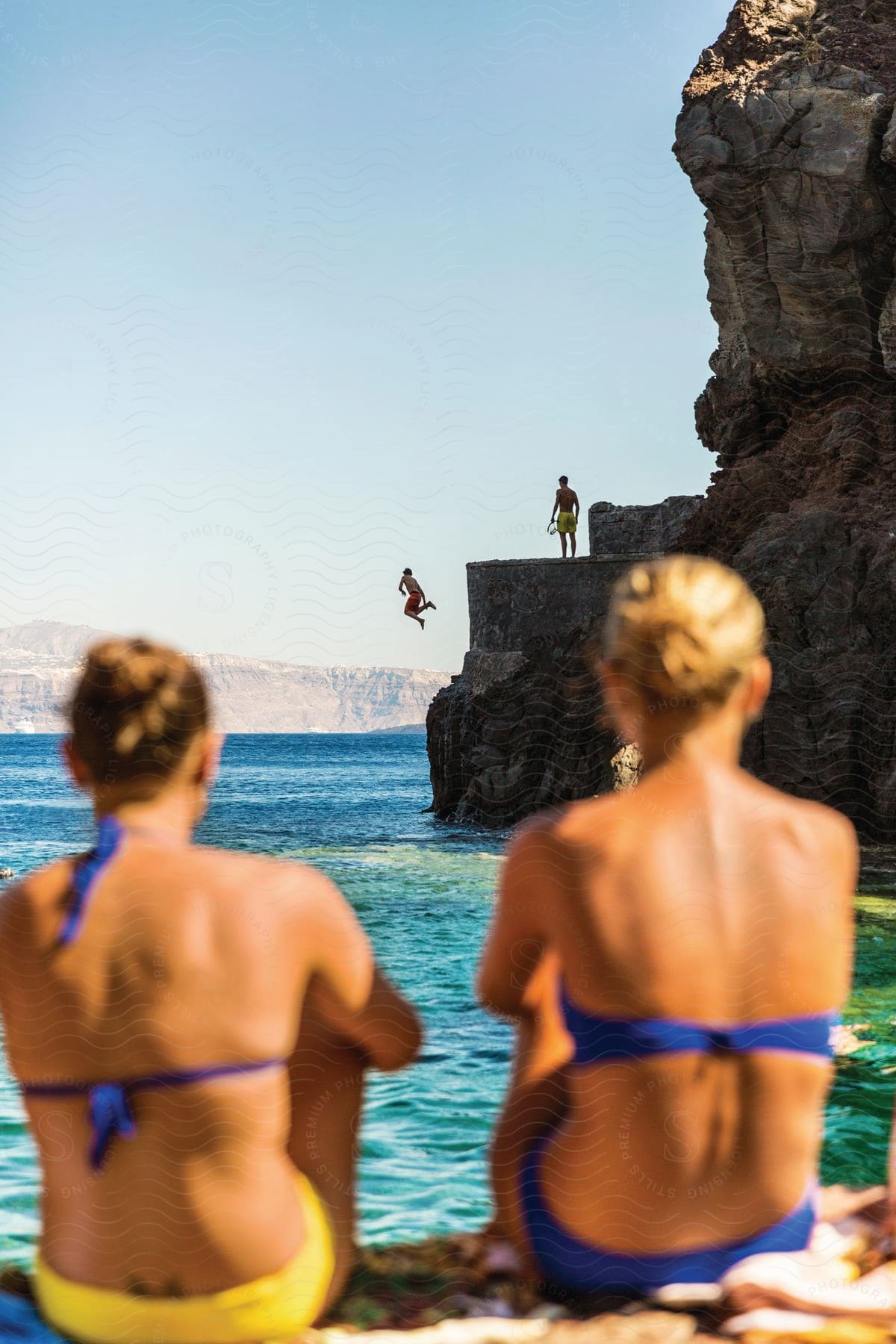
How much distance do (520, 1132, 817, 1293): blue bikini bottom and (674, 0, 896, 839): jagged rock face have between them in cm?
1464

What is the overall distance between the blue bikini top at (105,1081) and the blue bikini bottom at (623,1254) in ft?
1.52

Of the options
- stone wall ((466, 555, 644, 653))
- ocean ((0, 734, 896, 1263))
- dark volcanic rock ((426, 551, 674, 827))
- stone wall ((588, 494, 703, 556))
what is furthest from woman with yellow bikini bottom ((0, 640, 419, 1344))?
stone wall ((588, 494, 703, 556))

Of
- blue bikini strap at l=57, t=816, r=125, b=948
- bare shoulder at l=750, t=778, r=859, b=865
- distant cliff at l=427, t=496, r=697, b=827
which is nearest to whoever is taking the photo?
blue bikini strap at l=57, t=816, r=125, b=948

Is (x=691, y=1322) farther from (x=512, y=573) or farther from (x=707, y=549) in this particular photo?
(x=512, y=573)

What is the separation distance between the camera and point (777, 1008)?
1.61 metres

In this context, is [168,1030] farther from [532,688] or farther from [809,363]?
[532,688]

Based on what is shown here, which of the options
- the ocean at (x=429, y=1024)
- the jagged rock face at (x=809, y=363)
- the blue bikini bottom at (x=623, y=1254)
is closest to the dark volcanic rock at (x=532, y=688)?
the ocean at (x=429, y=1024)

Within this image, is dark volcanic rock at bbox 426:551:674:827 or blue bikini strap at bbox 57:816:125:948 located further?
dark volcanic rock at bbox 426:551:674:827

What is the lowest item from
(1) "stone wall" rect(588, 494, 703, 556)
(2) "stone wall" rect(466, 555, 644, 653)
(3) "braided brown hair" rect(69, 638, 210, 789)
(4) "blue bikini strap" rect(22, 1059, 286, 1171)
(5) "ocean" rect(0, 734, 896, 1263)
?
(5) "ocean" rect(0, 734, 896, 1263)

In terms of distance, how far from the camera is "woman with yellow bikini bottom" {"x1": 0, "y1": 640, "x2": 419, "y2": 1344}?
150 cm

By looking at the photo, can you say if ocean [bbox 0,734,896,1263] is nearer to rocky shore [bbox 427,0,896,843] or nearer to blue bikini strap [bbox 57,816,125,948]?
blue bikini strap [bbox 57,816,125,948]

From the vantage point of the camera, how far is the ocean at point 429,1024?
3.87 meters

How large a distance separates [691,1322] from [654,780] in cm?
68

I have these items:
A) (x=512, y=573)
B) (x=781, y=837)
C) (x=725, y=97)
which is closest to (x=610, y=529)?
(x=512, y=573)
